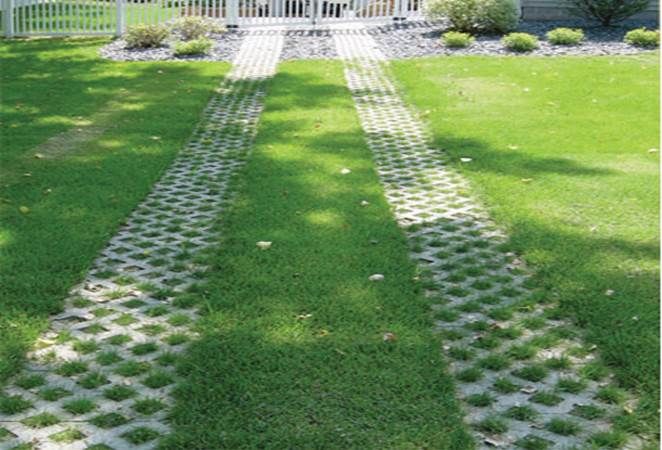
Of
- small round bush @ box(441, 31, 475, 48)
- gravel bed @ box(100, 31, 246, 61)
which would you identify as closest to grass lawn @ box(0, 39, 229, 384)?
gravel bed @ box(100, 31, 246, 61)

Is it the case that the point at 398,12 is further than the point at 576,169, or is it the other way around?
the point at 398,12

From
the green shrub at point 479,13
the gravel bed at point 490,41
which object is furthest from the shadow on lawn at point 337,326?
the green shrub at point 479,13

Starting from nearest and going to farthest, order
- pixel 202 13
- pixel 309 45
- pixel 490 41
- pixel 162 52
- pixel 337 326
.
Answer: pixel 337 326 → pixel 162 52 → pixel 490 41 → pixel 309 45 → pixel 202 13

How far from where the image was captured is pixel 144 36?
15.8 metres

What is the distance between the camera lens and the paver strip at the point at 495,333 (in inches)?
140

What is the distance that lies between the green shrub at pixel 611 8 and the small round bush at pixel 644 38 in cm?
206

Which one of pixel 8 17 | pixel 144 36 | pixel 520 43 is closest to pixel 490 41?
pixel 520 43

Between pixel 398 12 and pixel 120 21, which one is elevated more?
pixel 398 12

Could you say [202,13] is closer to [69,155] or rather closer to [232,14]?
[232,14]

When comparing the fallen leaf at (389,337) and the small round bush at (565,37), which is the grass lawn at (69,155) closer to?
the fallen leaf at (389,337)

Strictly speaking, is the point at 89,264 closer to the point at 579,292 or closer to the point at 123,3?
the point at 579,292

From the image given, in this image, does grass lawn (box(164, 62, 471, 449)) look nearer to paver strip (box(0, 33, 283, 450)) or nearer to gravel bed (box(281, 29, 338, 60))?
paver strip (box(0, 33, 283, 450))

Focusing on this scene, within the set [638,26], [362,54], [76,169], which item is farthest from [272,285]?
[638,26]

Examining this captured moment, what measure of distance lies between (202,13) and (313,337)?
15905mm
